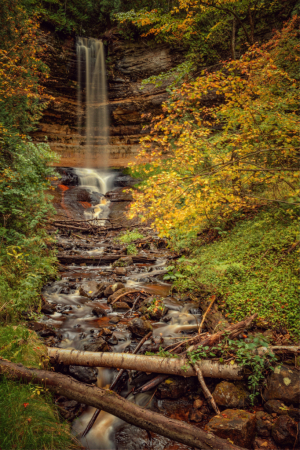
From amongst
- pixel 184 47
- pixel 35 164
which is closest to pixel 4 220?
pixel 35 164

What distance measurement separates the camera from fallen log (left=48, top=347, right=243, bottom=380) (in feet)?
9.33

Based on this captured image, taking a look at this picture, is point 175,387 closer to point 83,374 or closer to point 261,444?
point 261,444

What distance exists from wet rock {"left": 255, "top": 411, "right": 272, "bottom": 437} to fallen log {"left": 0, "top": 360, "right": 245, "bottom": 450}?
0.71 m

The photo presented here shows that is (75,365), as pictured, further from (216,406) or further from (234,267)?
(234,267)

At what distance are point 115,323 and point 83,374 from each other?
4.99ft

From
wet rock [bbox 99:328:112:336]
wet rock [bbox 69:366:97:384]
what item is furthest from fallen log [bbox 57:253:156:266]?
wet rock [bbox 69:366:97:384]

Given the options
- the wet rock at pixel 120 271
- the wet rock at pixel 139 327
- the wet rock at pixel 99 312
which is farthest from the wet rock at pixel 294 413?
the wet rock at pixel 120 271

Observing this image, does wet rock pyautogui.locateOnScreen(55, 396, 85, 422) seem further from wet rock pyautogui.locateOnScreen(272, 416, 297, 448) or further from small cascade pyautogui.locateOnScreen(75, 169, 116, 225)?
small cascade pyautogui.locateOnScreen(75, 169, 116, 225)

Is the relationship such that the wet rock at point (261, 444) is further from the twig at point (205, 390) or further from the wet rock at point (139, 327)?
the wet rock at point (139, 327)

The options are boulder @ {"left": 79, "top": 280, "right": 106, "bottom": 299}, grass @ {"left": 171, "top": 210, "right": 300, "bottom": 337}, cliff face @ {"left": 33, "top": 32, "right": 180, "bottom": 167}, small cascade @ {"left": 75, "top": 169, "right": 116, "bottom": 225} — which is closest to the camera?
grass @ {"left": 171, "top": 210, "right": 300, "bottom": 337}

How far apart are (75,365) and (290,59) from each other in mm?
9285

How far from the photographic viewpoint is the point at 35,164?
640 cm

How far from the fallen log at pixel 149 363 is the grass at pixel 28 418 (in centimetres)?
40

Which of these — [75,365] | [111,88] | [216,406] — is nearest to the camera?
[216,406]
